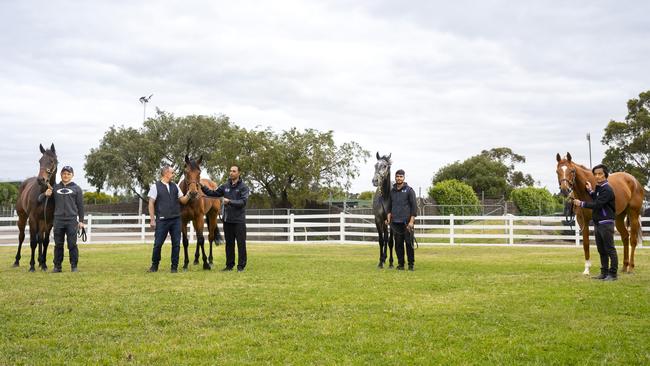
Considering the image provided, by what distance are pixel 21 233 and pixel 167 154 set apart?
40040mm

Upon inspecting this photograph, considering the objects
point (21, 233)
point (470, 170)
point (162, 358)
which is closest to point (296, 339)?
point (162, 358)

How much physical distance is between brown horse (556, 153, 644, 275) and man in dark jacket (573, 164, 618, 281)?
506 mm

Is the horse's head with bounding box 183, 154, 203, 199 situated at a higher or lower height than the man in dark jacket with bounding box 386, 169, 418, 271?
higher

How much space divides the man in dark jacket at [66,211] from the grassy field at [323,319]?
0.86 meters

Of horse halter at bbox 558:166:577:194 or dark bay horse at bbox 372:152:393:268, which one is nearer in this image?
horse halter at bbox 558:166:577:194

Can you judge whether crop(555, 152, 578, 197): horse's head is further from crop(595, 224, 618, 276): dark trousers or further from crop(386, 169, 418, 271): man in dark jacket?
crop(386, 169, 418, 271): man in dark jacket

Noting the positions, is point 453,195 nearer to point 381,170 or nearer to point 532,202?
point 532,202

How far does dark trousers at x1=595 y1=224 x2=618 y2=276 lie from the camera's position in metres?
9.05

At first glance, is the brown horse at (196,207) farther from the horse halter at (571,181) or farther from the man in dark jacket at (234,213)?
the horse halter at (571,181)

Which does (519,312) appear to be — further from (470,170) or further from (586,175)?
(470,170)

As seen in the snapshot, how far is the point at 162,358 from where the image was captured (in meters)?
4.36

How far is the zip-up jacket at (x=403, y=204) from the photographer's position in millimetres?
10969

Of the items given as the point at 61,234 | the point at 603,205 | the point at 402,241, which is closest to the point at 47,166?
the point at 61,234

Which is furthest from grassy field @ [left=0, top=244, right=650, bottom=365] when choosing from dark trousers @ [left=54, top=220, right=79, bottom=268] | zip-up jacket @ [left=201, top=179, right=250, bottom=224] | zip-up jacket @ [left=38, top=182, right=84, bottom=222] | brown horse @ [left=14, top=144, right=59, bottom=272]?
zip-up jacket @ [left=201, top=179, right=250, bottom=224]
